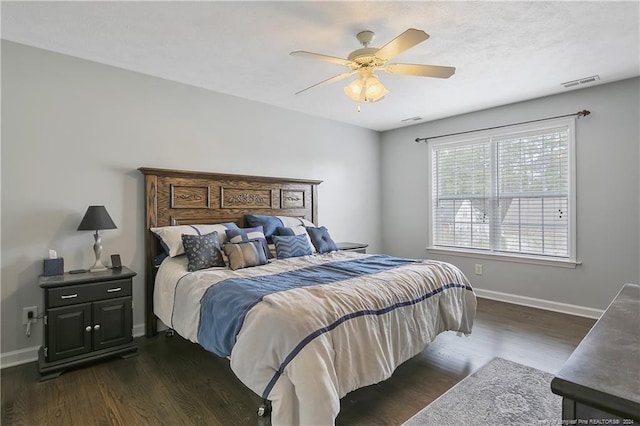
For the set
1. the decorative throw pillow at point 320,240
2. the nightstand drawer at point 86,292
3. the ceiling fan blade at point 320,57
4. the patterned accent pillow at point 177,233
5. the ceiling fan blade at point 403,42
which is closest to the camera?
the ceiling fan blade at point 403,42

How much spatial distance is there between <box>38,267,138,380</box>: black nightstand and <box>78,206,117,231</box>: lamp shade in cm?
39

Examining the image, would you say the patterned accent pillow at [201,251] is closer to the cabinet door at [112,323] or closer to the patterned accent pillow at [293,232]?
the cabinet door at [112,323]

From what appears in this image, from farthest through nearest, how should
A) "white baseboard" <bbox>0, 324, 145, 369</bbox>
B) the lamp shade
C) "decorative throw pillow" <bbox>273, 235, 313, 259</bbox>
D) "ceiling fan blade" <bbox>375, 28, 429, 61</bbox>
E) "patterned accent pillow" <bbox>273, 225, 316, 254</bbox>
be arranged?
"patterned accent pillow" <bbox>273, 225, 316, 254</bbox>
"decorative throw pillow" <bbox>273, 235, 313, 259</bbox>
the lamp shade
"white baseboard" <bbox>0, 324, 145, 369</bbox>
"ceiling fan blade" <bbox>375, 28, 429, 61</bbox>

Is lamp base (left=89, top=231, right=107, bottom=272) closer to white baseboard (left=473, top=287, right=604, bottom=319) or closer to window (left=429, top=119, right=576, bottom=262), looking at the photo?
window (left=429, top=119, right=576, bottom=262)

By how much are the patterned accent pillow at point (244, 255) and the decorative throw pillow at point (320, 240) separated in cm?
87

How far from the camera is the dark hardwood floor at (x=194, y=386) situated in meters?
1.98

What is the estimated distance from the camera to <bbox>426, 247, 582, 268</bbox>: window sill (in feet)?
12.8

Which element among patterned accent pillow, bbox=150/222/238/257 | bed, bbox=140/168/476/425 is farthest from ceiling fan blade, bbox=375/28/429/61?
patterned accent pillow, bbox=150/222/238/257

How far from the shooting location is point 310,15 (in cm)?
229

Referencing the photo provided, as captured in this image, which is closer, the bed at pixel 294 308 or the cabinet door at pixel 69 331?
the bed at pixel 294 308

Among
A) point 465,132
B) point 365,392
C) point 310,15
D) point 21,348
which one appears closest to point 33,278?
point 21,348

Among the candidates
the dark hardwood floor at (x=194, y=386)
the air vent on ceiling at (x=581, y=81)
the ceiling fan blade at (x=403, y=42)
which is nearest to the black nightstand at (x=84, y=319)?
the dark hardwood floor at (x=194, y=386)

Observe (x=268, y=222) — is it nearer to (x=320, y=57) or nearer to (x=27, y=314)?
(x=320, y=57)

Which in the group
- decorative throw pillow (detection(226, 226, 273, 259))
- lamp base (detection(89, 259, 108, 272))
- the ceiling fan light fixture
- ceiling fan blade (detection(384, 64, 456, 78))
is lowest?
lamp base (detection(89, 259, 108, 272))
